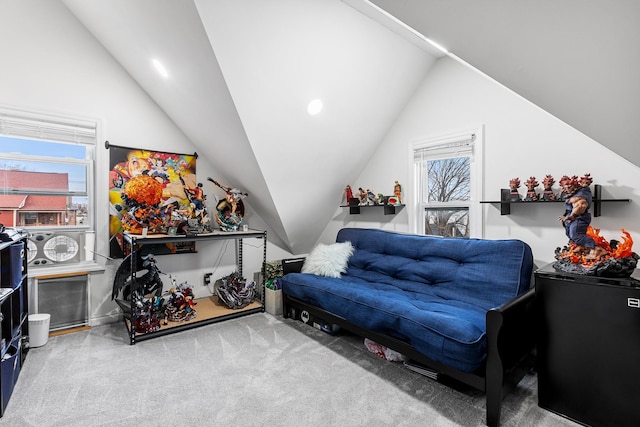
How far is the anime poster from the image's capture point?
9.24 feet

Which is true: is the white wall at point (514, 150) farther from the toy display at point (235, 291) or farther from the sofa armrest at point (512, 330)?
the toy display at point (235, 291)

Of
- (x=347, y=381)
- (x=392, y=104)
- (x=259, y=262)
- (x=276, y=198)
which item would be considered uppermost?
(x=392, y=104)

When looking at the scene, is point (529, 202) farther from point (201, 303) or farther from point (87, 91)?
point (87, 91)

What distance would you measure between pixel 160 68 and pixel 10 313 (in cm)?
209

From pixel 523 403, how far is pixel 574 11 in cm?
197

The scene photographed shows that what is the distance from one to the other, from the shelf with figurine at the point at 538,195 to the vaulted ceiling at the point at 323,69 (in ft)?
2.24

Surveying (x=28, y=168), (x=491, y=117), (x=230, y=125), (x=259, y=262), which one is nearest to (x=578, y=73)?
(x=491, y=117)

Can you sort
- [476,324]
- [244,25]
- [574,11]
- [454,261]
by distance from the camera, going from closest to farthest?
[574,11]
[476,324]
[244,25]
[454,261]

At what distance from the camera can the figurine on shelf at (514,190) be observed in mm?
2327

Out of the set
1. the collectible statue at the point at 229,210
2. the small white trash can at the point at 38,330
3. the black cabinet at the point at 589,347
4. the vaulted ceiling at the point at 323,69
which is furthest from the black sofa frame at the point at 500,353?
the small white trash can at the point at 38,330

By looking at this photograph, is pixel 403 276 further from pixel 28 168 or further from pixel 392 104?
pixel 28 168

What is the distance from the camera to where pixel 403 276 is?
2750 millimetres

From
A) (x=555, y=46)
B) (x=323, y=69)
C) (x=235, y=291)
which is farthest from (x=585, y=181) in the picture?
(x=235, y=291)

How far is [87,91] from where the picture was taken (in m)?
2.89
